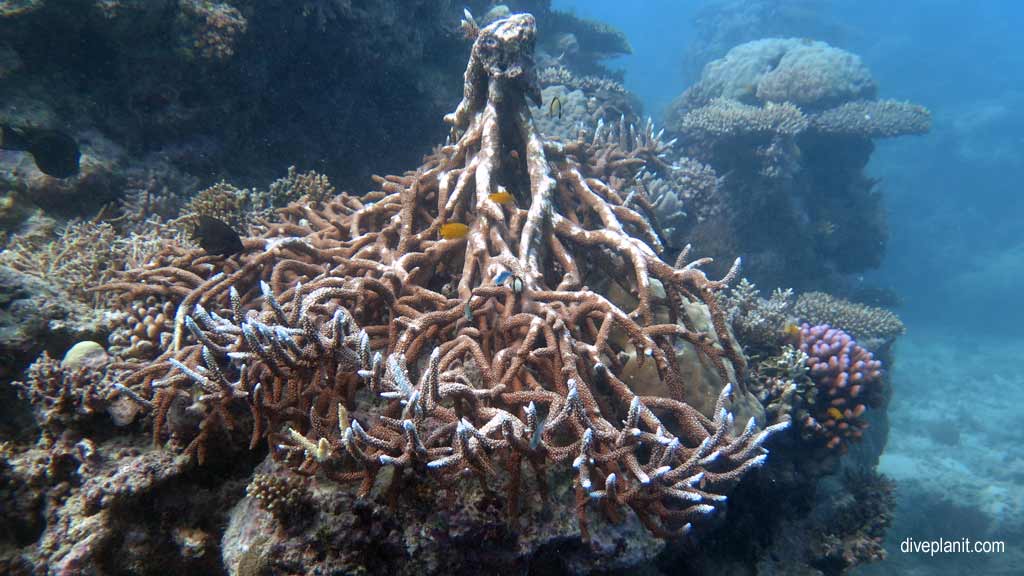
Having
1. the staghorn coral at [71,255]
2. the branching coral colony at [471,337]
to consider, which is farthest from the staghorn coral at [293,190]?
the staghorn coral at [71,255]

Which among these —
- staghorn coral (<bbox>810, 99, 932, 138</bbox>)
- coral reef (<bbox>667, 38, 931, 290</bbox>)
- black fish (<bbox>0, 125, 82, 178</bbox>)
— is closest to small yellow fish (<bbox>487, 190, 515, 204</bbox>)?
black fish (<bbox>0, 125, 82, 178</bbox>)

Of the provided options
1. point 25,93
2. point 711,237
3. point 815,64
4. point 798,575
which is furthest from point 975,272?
point 25,93

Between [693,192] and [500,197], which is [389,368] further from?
[693,192]

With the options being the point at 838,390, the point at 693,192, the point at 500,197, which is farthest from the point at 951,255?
the point at 500,197

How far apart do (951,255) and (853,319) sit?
69.5ft

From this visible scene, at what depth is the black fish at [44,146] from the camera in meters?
5.26

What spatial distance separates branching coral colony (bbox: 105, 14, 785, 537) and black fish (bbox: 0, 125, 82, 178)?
268 cm

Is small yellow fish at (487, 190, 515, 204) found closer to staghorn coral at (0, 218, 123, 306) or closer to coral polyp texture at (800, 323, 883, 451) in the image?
staghorn coral at (0, 218, 123, 306)

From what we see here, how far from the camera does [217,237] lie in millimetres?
3754

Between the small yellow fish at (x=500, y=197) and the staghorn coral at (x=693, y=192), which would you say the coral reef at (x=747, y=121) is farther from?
the small yellow fish at (x=500, y=197)

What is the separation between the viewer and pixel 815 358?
5.30m

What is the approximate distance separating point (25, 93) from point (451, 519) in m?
7.05

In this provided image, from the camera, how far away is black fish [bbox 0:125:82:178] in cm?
526

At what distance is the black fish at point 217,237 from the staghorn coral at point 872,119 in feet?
43.6
